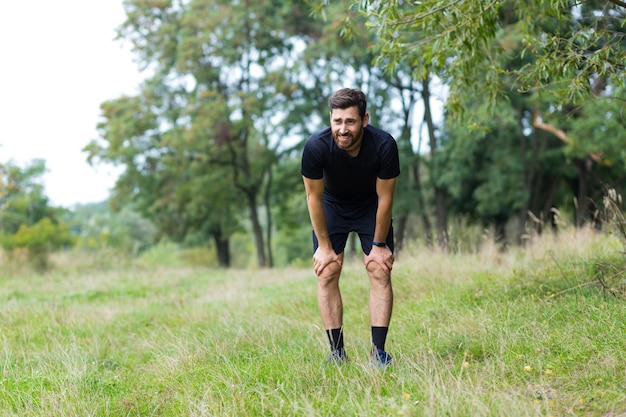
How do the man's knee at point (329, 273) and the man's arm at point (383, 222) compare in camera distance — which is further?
the man's knee at point (329, 273)

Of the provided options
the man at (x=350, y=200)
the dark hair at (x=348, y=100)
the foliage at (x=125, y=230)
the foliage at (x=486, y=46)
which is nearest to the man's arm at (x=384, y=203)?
the man at (x=350, y=200)

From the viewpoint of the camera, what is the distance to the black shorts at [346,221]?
4242 mm

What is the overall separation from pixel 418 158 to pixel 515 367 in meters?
17.9

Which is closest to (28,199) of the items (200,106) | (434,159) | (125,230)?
(125,230)

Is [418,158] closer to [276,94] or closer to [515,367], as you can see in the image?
[276,94]

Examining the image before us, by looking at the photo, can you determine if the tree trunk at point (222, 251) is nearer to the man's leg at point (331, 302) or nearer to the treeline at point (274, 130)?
the treeline at point (274, 130)

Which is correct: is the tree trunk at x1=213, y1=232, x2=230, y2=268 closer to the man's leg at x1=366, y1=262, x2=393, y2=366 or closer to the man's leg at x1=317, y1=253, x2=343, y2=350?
the man's leg at x1=317, y1=253, x2=343, y2=350

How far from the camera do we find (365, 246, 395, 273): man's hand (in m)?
4.05

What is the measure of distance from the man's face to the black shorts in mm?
576

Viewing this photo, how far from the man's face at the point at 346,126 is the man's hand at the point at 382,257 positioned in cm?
77

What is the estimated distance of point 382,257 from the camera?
4.05 m

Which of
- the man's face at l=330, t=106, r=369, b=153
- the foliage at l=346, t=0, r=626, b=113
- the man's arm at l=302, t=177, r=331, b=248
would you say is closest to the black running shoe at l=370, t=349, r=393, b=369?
the man's arm at l=302, t=177, r=331, b=248

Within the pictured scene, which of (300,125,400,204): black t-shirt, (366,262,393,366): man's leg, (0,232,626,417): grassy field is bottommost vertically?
(0,232,626,417): grassy field

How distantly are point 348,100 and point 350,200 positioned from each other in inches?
31.1
